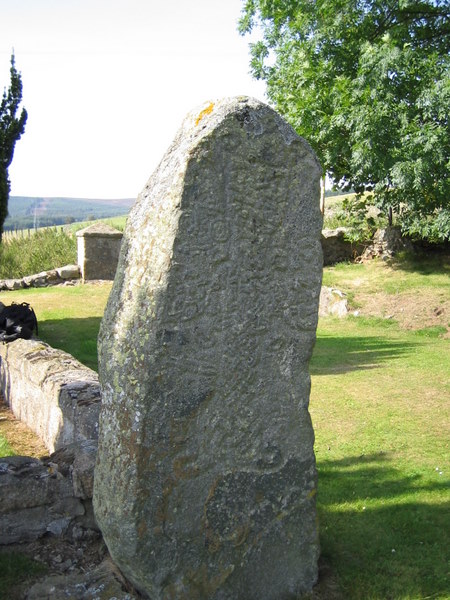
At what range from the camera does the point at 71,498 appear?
390cm

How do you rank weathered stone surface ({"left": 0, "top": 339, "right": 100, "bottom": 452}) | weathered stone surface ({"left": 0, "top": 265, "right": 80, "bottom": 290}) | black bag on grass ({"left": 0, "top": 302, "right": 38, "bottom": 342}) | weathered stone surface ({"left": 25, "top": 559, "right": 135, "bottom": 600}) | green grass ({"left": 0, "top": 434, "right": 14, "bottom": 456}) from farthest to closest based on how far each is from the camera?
1. weathered stone surface ({"left": 0, "top": 265, "right": 80, "bottom": 290})
2. black bag on grass ({"left": 0, "top": 302, "right": 38, "bottom": 342})
3. green grass ({"left": 0, "top": 434, "right": 14, "bottom": 456})
4. weathered stone surface ({"left": 0, "top": 339, "right": 100, "bottom": 452})
5. weathered stone surface ({"left": 25, "top": 559, "right": 135, "bottom": 600})

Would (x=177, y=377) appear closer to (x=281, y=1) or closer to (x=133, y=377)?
(x=133, y=377)

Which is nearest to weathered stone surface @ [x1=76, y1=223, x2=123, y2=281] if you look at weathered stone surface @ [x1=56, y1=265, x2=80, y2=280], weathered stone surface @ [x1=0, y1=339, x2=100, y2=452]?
weathered stone surface @ [x1=56, y1=265, x2=80, y2=280]

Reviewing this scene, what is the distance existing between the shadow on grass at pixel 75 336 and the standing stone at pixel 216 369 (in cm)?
598

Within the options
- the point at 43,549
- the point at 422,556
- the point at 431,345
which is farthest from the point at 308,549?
the point at 431,345

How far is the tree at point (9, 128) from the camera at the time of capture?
35.4 feet

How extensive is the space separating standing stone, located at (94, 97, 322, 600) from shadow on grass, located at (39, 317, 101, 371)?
598cm

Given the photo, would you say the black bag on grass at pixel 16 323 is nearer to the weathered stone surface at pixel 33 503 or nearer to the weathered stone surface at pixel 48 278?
the weathered stone surface at pixel 33 503

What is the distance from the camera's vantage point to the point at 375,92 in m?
13.3

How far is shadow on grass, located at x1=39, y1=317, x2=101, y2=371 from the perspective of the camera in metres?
9.57

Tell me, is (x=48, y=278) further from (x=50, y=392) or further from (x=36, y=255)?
(x=50, y=392)

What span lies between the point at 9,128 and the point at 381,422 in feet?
26.2

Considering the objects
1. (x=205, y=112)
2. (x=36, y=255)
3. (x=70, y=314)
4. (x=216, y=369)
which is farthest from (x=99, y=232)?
(x=216, y=369)

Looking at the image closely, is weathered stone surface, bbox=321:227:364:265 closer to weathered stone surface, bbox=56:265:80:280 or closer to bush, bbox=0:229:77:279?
weathered stone surface, bbox=56:265:80:280
